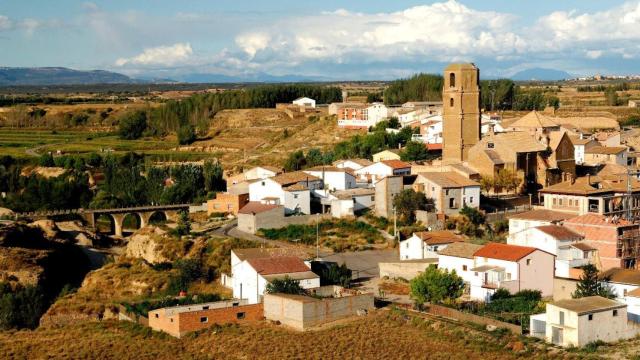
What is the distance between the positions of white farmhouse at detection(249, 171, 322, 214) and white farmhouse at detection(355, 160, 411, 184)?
2.68 metres

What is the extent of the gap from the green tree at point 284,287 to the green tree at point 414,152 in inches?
944

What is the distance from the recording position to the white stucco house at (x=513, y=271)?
103 ft

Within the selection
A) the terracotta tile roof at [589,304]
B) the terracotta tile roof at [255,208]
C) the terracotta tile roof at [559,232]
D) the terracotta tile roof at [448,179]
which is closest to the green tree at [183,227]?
the terracotta tile roof at [255,208]

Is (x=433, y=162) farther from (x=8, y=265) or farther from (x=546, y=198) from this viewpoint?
(x=8, y=265)

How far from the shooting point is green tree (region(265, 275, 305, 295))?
31.4 m

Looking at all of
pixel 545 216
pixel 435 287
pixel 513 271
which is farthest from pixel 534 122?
pixel 435 287

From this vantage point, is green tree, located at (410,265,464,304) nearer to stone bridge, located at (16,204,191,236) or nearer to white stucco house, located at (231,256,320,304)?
white stucco house, located at (231,256,320,304)

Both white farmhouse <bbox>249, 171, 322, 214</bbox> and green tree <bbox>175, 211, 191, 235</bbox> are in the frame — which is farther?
white farmhouse <bbox>249, 171, 322, 214</bbox>

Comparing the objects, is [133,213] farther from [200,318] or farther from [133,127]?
[133,127]

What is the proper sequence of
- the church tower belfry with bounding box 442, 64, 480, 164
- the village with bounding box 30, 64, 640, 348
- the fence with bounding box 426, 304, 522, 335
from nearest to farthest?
the fence with bounding box 426, 304, 522, 335 → the village with bounding box 30, 64, 640, 348 → the church tower belfry with bounding box 442, 64, 480, 164

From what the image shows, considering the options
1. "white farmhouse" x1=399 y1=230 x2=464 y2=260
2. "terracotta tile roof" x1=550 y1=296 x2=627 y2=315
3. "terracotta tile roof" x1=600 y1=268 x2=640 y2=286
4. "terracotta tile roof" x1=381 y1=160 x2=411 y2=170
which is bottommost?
"white farmhouse" x1=399 y1=230 x2=464 y2=260

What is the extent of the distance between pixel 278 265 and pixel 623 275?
36.1 feet

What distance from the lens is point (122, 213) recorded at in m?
54.3

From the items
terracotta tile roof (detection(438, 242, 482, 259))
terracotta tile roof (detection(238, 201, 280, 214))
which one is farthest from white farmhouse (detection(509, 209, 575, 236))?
terracotta tile roof (detection(238, 201, 280, 214))
